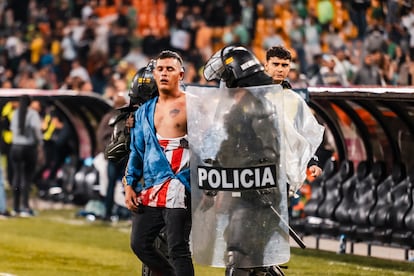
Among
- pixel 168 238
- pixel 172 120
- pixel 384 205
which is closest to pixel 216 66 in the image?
pixel 172 120

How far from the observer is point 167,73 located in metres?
10.8

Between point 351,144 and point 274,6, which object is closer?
point 351,144

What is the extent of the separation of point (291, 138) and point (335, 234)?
23.9ft

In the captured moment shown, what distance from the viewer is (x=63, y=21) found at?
121 feet

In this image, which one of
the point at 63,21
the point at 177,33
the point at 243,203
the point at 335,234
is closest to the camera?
the point at 243,203

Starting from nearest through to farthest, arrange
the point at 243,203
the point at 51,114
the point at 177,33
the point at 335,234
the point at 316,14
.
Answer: the point at 243,203
the point at 335,234
the point at 51,114
the point at 316,14
the point at 177,33

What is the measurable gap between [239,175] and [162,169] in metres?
0.70

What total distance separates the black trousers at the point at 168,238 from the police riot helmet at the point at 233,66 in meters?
1.02

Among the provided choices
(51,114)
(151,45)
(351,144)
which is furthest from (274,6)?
(351,144)

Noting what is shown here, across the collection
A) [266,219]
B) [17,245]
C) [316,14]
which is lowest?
[17,245]

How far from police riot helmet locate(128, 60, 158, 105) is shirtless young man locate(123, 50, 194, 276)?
937 mm

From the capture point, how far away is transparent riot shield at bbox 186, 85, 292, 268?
34.5 ft

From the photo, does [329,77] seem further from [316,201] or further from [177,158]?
[177,158]

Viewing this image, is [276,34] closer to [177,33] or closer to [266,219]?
[177,33]
